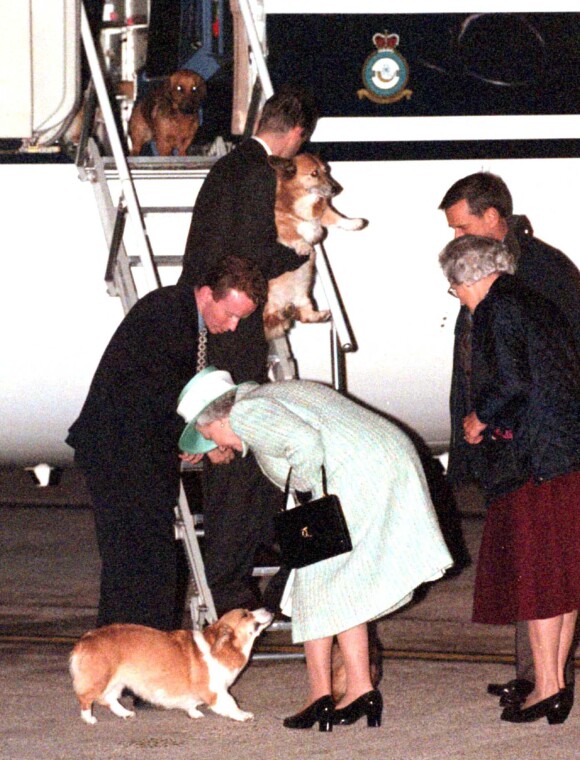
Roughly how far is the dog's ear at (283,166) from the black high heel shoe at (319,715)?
226cm

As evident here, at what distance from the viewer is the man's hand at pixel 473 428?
5.08 m

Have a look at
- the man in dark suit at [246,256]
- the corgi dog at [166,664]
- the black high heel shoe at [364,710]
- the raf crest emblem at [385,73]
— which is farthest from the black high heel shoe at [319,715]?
the raf crest emblem at [385,73]

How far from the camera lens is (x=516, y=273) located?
5531mm

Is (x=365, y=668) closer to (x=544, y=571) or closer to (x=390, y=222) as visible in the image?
(x=544, y=571)

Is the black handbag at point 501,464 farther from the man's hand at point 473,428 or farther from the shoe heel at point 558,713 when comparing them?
the shoe heel at point 558,713

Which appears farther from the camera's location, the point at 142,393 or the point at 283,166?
the point at 283,166

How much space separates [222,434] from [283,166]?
161 centimetres

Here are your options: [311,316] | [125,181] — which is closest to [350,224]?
[311,316]

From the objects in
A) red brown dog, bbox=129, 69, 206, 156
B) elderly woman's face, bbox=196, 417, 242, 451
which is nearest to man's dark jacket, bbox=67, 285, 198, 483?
elderly woman's face, bbox=196, 417, 242, 451

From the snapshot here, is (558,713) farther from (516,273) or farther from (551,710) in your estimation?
(516,273)

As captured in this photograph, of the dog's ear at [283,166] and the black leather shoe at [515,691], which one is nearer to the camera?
the black leather shoe at [515,691]

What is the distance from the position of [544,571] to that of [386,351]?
2541mm


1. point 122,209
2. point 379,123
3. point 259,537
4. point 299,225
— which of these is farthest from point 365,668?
point 379,123

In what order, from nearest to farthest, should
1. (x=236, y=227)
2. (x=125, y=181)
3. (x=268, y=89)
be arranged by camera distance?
(x=236, y=227)
(x=125, y=181)
(x=268, y=89)
